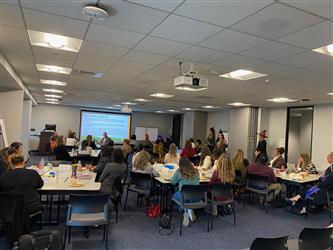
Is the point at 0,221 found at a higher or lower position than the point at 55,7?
lower

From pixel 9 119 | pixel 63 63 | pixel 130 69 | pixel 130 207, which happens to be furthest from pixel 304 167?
pixel 9 119

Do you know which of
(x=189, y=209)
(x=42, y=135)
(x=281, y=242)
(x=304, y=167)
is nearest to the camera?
(x=281, y=242)

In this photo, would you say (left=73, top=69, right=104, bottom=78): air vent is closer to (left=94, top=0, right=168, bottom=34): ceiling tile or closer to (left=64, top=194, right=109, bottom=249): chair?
(left=94, top=0, right=168, bottom=34): ceiling tile

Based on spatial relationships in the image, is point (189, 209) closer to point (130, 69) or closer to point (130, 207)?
point (130, 207)

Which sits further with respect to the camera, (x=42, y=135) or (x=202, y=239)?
(x=42, y=135)

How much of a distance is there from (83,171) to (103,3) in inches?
130

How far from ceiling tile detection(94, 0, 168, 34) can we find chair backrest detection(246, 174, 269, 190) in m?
3.96

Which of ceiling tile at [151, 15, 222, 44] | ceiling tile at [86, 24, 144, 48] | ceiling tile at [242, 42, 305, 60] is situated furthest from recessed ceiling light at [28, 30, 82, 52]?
ceiling tile at [242, 42, 305, 60]

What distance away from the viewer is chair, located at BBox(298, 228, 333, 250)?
2.28 metres

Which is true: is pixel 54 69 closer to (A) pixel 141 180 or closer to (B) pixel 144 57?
(B) pixel 144 57

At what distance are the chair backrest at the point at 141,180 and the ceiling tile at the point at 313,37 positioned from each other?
330 centimetres

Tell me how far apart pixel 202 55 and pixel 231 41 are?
0.70m

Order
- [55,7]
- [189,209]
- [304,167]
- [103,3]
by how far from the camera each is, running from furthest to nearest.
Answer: [304,167], [189,209], [55,7], [103,3]

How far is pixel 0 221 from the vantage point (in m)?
2.90
